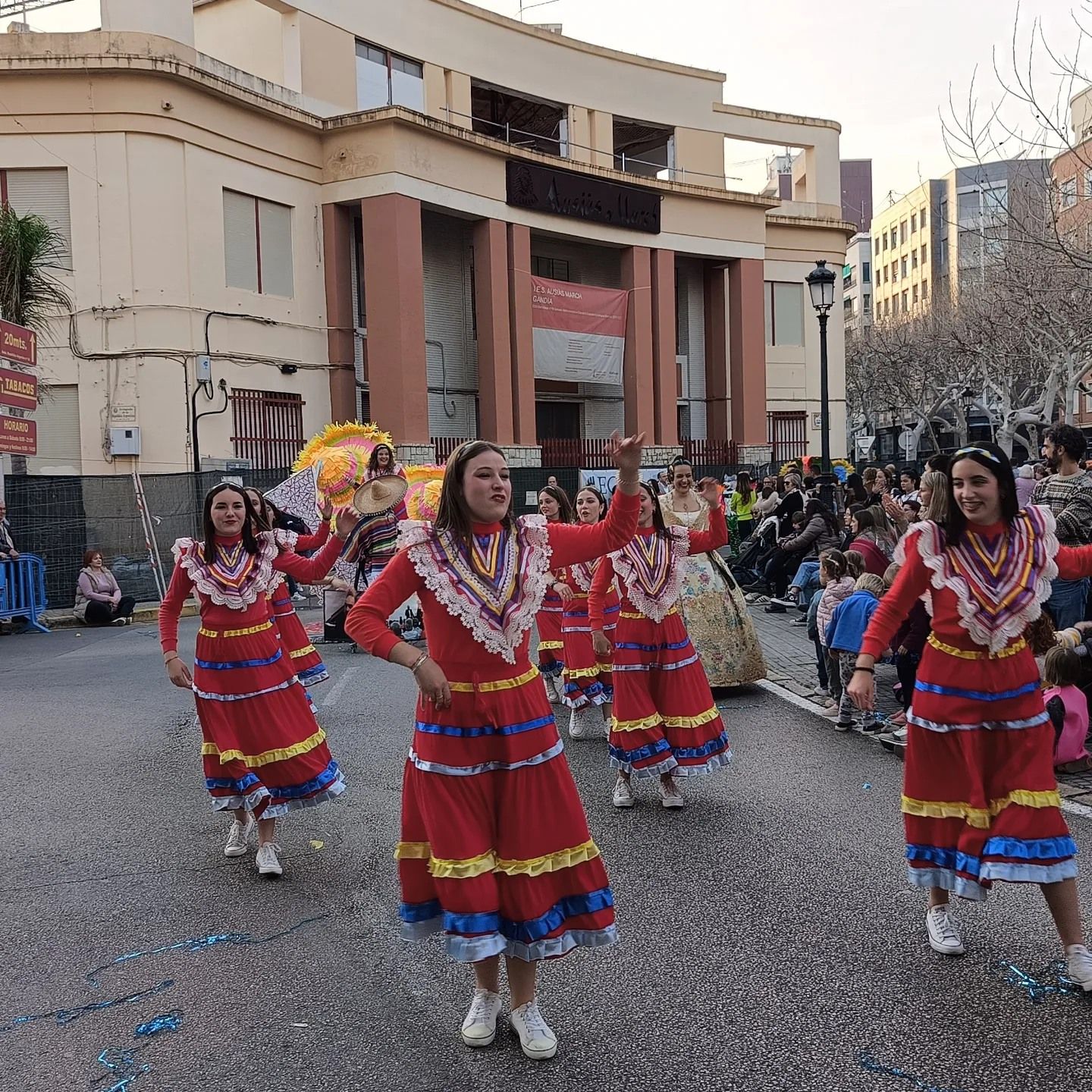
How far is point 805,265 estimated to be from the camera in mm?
37781

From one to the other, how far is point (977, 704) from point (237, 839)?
12.6 ft

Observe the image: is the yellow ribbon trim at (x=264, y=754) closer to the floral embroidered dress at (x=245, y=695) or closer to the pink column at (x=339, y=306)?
the floral embroidered dress at (x=245, y=695)

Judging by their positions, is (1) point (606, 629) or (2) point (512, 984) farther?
(1) point (606, 629)

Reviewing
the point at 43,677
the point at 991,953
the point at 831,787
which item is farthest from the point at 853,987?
the point at 43,677

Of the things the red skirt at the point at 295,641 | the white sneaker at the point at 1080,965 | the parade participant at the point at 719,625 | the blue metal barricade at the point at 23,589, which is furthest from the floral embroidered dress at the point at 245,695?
the blue metal barricade at the point at 23,589

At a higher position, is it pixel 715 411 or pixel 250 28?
pixel 250 28

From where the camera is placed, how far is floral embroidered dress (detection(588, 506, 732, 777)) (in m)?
6.48

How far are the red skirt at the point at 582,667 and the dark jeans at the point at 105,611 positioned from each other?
35.5ft

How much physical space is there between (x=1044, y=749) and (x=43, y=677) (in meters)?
11.1

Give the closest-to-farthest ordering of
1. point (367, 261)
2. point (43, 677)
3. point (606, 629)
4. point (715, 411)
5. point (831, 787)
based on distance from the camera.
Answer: point (831, 787), point (606, 629), point (43, 677), point (367, 261), point (715, 411)

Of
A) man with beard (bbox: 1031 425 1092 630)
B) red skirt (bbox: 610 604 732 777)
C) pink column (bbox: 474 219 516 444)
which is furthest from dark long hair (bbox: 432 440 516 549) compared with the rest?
pink column (bbox: 474 219 516 444)

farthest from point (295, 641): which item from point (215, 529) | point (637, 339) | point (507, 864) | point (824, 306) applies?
point (637, 339)

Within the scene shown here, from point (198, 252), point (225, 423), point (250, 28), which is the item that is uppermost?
point (250, 28)

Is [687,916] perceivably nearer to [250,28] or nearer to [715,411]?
[250,28]
